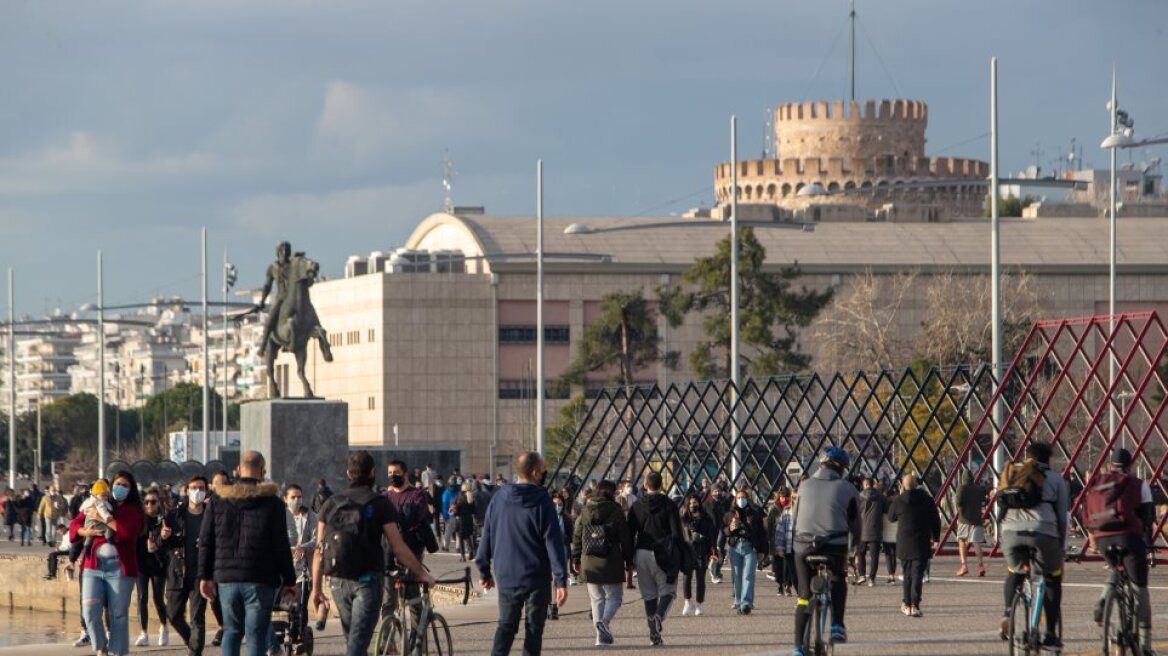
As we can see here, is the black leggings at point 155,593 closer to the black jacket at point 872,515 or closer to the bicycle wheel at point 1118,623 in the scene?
the bicycle wheel at point 1118,623

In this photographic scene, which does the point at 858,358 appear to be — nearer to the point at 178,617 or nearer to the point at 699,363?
the point at 699,363

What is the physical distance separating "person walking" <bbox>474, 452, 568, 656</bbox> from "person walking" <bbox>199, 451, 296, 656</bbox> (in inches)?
55.1

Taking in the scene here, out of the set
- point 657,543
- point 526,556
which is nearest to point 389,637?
point 526,556

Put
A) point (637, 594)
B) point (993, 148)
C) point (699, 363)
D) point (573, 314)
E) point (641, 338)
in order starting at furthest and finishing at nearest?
point (573, 314) < point (641, 338) < point (699, 363) < point (993, 148) < point (637, 594)

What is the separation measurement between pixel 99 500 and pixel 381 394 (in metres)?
97.0

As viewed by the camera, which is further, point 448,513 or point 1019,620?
point 448,513

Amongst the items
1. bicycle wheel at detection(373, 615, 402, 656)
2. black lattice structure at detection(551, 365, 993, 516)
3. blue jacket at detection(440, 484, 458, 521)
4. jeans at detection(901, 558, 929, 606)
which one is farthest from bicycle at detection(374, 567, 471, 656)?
blue jacket at detection(440, 484, 458, 521)

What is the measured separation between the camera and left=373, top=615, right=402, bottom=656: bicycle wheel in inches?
584

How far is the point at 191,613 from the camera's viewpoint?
18312mm

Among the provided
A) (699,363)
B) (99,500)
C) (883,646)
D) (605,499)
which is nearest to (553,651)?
(605,499)

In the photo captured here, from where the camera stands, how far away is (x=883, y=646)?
18391 mm

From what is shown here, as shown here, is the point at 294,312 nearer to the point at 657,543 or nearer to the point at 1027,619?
the point at 657,543

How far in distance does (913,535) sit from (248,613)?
10.7 meters

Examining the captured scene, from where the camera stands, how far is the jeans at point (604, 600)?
1911 cm
